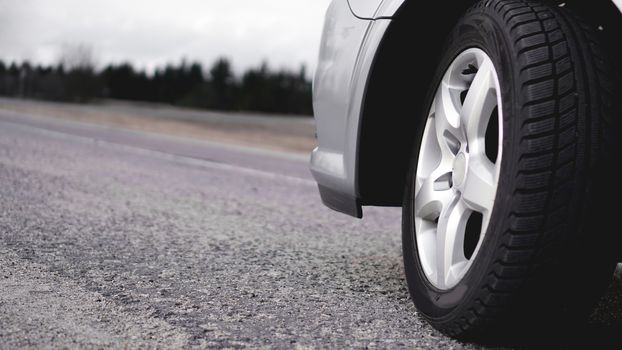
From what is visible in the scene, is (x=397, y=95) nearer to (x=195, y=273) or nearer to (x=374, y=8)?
(x=374, y=8)

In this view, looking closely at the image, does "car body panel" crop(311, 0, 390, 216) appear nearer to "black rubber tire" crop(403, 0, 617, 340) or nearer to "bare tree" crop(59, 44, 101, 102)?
"black rubber tire" crop(403, 0, 617, 340)

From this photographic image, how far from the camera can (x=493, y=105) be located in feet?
5.73

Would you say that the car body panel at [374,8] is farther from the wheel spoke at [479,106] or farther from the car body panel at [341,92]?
the wheel spoke at [479,106]

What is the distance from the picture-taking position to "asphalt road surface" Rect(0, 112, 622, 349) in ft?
5.49

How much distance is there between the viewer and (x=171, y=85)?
97562 mm

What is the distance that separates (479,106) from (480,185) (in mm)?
234

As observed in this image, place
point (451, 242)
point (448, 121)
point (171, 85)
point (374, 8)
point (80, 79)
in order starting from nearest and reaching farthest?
point (451, 242) < point (448, 121) < point (374, 8) < point (80, 79) < point (171, 85)

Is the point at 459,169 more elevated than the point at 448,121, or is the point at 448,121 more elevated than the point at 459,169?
Result: the point at 448,121

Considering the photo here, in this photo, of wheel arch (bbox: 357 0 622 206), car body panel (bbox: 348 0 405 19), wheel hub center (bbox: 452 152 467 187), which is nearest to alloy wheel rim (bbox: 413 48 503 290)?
wheel hub center (bbox: 452 152 467 187)

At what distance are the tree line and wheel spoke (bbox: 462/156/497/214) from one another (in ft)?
239

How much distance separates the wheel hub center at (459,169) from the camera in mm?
1782

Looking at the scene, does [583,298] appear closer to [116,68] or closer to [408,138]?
[408,138]

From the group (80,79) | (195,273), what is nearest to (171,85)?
(80,79)

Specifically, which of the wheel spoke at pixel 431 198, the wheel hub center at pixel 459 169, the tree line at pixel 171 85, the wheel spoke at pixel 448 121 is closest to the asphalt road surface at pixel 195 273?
the wheel spoke at pixel 431 198
